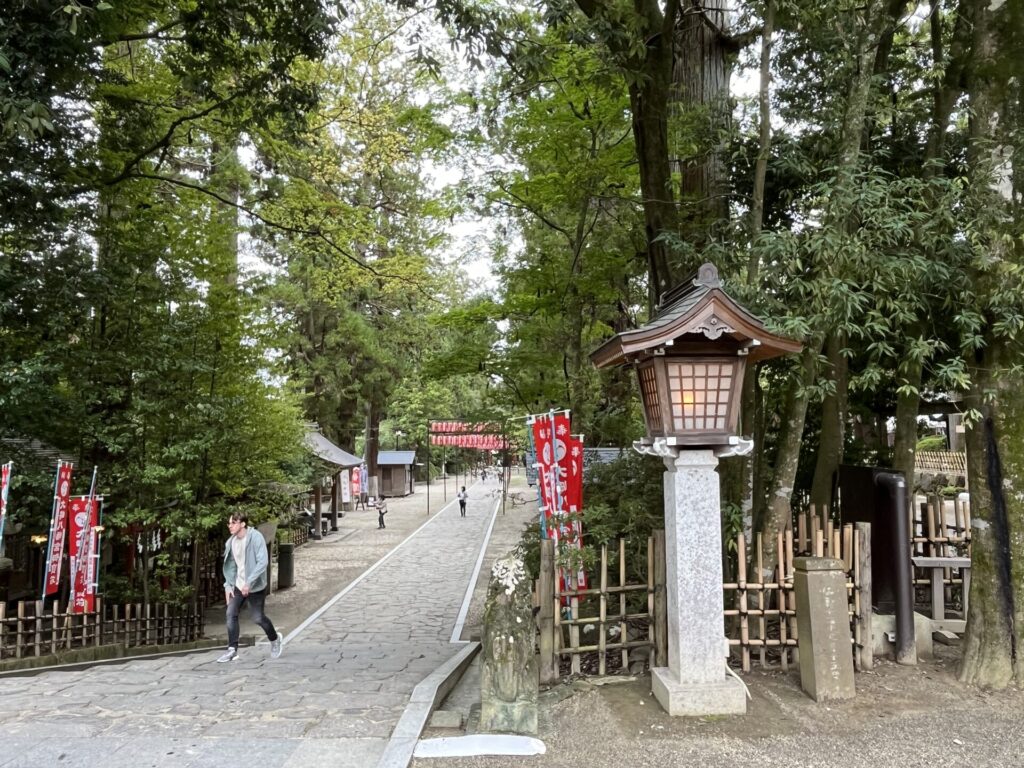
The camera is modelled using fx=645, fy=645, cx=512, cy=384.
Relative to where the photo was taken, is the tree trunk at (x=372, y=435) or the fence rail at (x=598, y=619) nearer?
the fence rail at (x=598, y=619)

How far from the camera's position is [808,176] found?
752 cm

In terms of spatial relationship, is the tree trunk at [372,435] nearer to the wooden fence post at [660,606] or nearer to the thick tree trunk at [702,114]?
the thick tree trunk at [702,114]

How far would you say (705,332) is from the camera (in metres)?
5.19

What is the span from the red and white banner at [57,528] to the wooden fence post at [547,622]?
7051 millimetres

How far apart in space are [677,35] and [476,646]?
9.03 meters

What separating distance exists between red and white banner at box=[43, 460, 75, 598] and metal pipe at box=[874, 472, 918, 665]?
10.3 meters

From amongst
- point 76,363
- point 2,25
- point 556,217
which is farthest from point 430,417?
point 2,25

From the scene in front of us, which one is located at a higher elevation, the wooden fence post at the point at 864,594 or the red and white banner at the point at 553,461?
the red and white banner at the point at 553,461

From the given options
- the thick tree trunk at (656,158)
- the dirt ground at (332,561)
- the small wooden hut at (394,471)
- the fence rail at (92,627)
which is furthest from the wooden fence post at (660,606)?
the small wooden hut at (394,471)

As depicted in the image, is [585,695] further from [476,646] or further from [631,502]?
[476,646]

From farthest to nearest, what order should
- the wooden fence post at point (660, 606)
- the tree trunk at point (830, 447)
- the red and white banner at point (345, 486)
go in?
the red and white banner at point (345, 486)
the tree trunk at point (830, 447)
the wooden fence post at point (660, 606)

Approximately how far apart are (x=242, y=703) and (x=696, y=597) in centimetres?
441

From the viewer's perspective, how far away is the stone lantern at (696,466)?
17.4 feet

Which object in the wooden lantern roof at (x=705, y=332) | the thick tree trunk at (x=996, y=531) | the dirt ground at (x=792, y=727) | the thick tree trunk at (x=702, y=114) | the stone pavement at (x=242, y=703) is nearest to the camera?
the dirt ground at (x=792, y=727)
